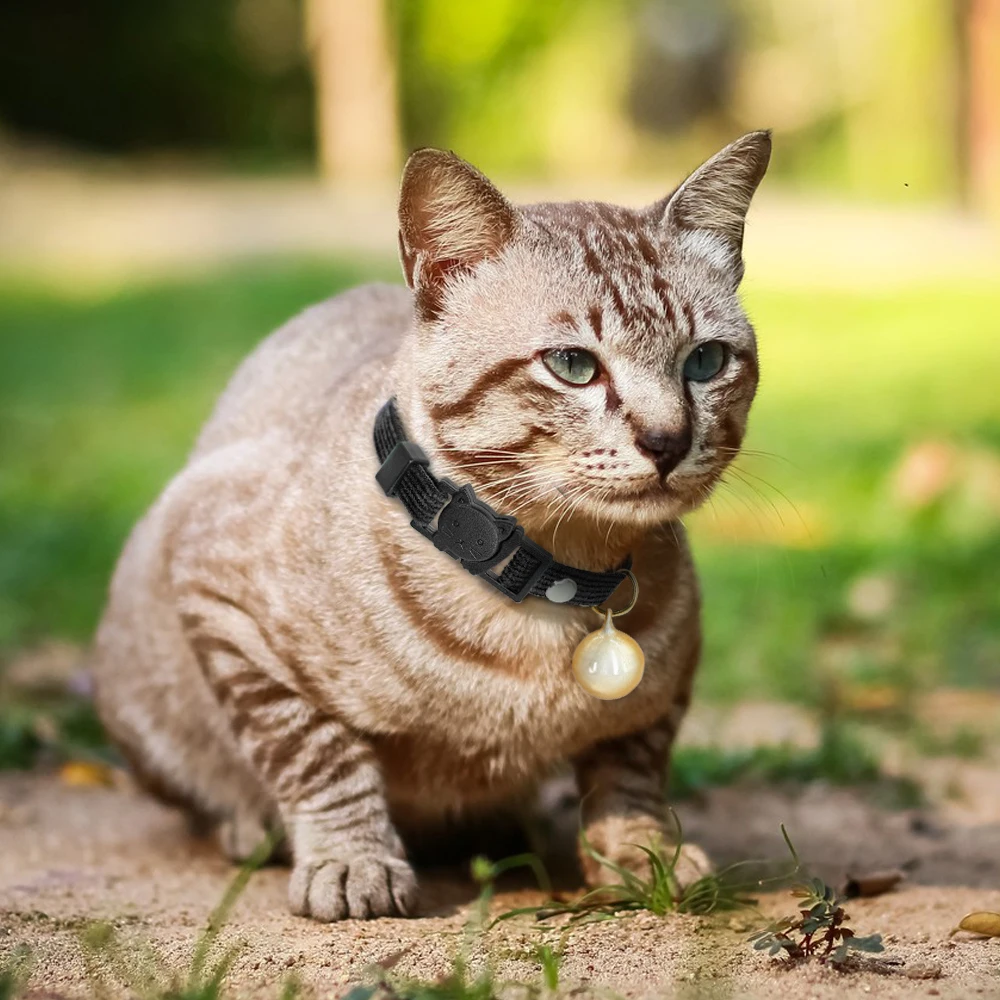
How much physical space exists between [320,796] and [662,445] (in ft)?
3.23

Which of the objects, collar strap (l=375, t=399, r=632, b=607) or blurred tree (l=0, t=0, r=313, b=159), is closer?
collar strap (l=375, t=399, r=632, b=607)

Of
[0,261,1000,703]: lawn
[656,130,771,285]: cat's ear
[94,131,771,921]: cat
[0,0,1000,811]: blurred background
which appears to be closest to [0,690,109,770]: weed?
[0,0,1000,811]: blurred background

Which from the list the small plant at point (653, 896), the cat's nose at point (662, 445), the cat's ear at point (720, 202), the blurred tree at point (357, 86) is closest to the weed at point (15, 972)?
the small plant at point (653, 896)

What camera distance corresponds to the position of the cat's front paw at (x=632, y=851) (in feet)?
8.82

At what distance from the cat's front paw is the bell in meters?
0.37

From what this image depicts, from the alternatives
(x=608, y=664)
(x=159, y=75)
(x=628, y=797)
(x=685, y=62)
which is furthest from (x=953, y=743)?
(x=685, y=62)

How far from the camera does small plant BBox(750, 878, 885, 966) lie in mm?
2166

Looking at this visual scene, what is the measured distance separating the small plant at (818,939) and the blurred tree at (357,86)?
13772 mm

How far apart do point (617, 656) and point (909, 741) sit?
5.80 feet

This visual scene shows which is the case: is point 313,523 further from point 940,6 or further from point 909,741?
point 940,6

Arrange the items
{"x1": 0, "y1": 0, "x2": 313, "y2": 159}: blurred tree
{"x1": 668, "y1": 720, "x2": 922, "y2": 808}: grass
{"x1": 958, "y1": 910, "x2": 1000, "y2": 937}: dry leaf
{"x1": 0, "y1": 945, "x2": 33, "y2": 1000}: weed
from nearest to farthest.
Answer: {"x1": 0, "y1": 945, "x2": 33, "y2": 1000}: weed
{"x1": 958, "y1": 910, "x2": 1000, "y2": 937}: dry leaf
{"x1": 668, "y1": 720, "x2": 922, "y2": 808}: grass
{"x1": 0, "y1": 0, "x2": 313, "y2": 159}: blurred tree

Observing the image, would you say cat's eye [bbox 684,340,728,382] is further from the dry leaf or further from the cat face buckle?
the dry leaf

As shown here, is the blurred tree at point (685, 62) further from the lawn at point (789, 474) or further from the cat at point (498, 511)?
the cat at point (498, 511)

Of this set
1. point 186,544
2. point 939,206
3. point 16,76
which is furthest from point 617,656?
point 16,76
